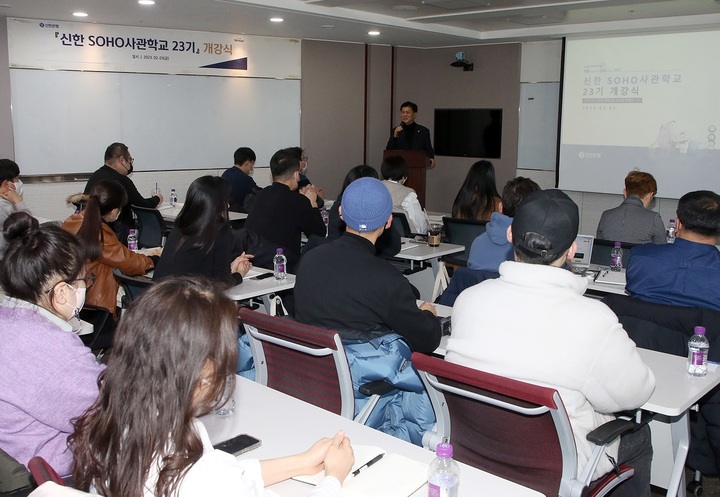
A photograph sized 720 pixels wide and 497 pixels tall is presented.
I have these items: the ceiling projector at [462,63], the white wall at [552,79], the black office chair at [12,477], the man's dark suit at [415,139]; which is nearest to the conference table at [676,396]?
the black office chair at [12,477]

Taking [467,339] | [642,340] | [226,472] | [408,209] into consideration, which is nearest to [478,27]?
[408,209]

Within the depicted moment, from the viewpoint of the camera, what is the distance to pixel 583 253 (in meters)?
4.96

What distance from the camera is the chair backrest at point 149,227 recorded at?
6.97m

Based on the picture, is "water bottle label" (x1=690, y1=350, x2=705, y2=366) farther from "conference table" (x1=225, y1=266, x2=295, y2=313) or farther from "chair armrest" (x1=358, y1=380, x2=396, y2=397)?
"conference table" (x1=225, y1=266, x2=295, y2=313)

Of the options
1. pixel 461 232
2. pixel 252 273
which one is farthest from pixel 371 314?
pixel 461 232

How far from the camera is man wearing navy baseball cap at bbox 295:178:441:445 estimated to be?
2.84 m

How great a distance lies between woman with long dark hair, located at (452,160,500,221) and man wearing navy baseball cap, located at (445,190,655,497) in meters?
3.68

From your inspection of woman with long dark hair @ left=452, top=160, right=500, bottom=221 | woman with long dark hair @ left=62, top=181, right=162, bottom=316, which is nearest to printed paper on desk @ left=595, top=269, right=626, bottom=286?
woman with long dark hair @ left=452, top=160, right=500, bottom=221

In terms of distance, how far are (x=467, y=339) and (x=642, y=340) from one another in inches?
48.9

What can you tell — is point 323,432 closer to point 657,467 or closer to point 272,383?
point 272,383

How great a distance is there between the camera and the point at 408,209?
6.73 metres

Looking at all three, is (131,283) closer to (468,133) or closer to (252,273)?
(252,273)

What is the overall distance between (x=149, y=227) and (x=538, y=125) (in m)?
5.86

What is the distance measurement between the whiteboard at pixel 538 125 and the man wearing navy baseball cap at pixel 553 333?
27.0 ft
